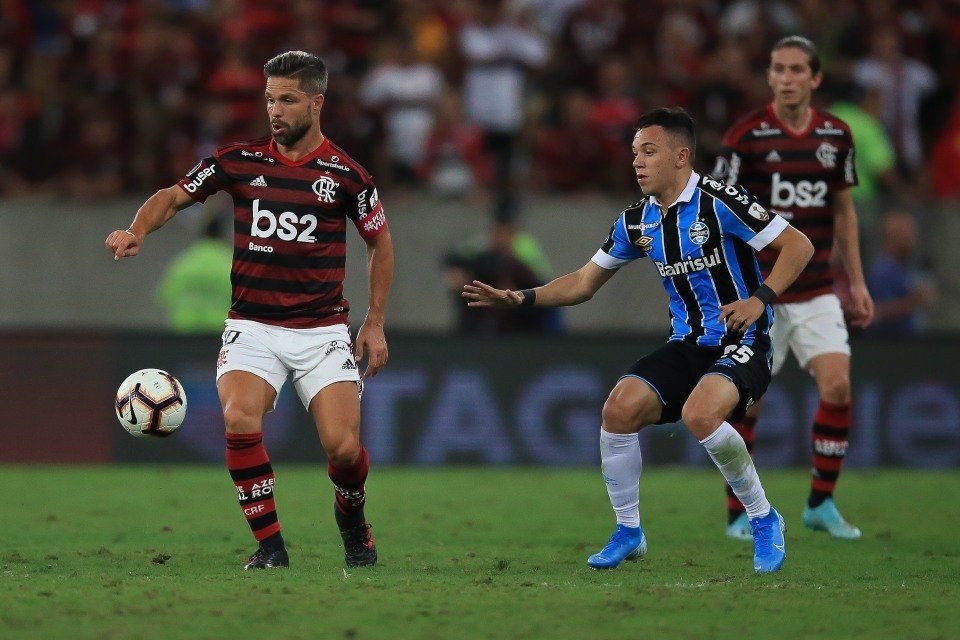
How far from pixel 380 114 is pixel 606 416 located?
806 centimetres

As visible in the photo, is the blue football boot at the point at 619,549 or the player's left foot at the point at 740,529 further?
the player's left foot at the point at 740,529

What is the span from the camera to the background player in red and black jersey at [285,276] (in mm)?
7121

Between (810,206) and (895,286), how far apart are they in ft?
17.5

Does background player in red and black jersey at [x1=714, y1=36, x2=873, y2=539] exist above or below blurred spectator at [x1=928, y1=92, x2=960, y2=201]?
below

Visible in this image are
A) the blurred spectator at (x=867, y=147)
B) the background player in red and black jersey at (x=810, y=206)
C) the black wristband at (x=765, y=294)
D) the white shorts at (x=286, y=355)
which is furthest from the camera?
the blurred spectator at (x=867, y=147)

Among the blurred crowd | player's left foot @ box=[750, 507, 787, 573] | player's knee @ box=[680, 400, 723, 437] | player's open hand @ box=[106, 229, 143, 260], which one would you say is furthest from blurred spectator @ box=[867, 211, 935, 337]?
player's open hand @ box=[106, 229, 143, 260]

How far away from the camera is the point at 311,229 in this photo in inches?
285

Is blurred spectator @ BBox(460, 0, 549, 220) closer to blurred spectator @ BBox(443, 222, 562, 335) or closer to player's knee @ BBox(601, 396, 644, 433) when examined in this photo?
blurred spectator @ BBox(443, 222, 562, 335)

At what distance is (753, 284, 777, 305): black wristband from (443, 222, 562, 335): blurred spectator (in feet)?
21.4

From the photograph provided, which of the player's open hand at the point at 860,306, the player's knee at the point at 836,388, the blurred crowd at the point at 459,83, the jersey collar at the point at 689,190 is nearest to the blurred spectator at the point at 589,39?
the blurred crowd at the point at 459,83

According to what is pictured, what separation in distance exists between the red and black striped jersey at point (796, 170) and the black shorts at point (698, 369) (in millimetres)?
1621

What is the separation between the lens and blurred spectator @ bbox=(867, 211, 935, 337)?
13.8 meters

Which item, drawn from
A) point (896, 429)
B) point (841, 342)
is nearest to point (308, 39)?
point (896, 429)

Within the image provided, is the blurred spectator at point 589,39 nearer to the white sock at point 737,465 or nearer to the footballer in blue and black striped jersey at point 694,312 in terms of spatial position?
the footballer in blue and black striped jersey at point 694,312
